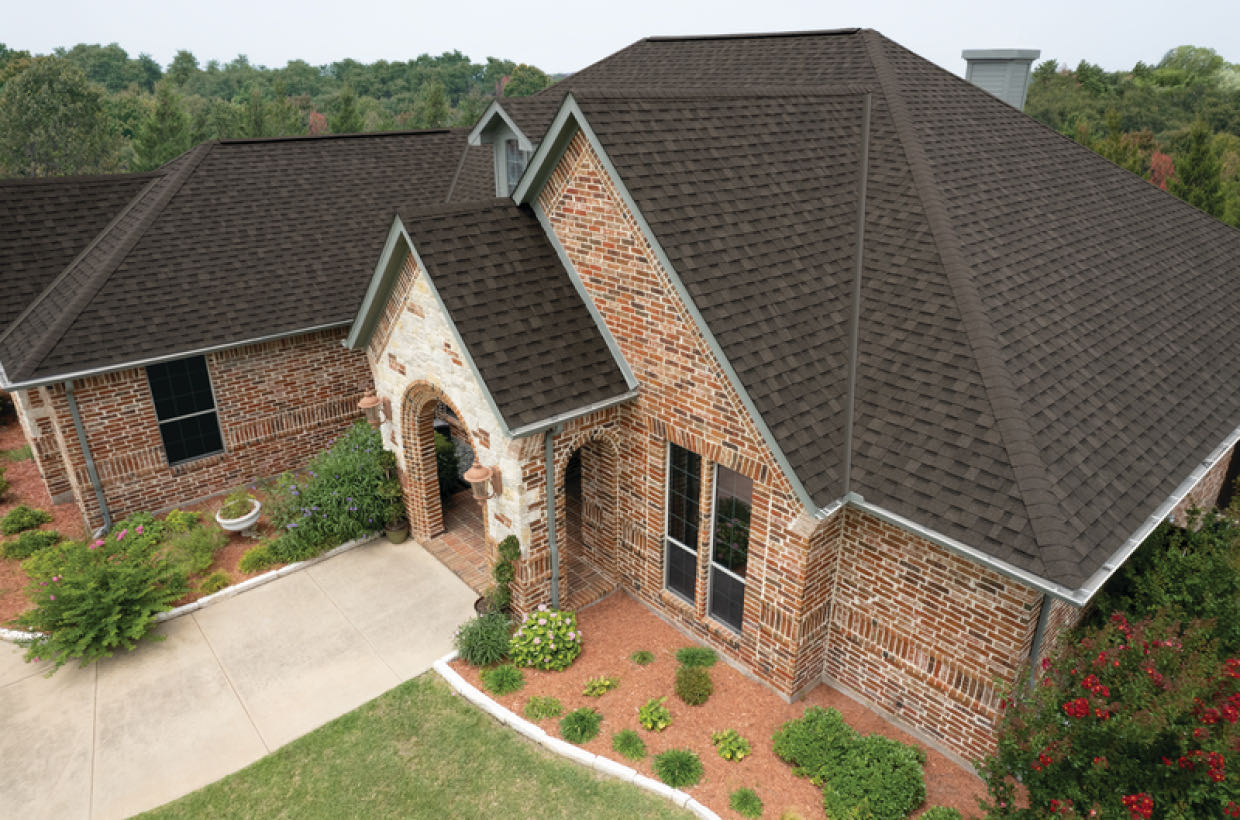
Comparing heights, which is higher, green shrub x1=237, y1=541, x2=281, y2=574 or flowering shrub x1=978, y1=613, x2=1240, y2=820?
flowering shrub x1=978, y1=613, x2=1240, y2=820

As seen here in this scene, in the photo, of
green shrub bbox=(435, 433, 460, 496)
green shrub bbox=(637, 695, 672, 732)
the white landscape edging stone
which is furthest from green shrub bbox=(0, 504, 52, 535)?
green shrub bbox=(637, 695, 672, 732)

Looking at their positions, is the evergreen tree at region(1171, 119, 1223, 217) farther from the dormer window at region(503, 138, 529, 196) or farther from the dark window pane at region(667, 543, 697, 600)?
the dark window pane at region(667, 543, 697, 600)

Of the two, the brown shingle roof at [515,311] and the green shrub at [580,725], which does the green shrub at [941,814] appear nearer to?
the green shrub at [580,725]

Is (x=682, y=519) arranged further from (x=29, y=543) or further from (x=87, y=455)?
(x=29, y=543)

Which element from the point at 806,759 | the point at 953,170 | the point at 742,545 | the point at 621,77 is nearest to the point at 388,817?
the point at 806,759

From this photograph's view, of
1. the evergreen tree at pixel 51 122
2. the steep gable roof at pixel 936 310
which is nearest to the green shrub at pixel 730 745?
the steep gable roof at pixel 936 310

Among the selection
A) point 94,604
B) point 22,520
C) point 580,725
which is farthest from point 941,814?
point 22,520
